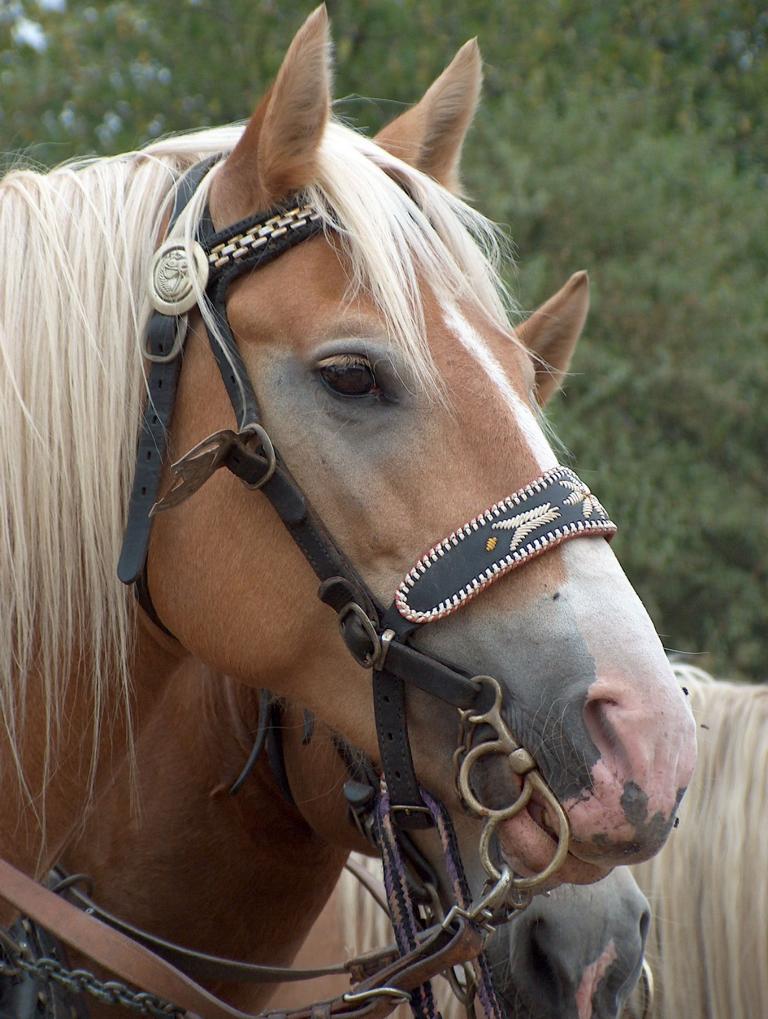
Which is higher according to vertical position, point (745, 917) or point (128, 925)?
point (128, 925)

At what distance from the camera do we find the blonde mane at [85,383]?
1.81m

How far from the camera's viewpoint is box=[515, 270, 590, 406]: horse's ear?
2.43m

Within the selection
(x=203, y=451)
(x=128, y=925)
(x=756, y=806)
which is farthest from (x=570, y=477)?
(x=756, y=806)

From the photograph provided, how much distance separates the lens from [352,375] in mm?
1705

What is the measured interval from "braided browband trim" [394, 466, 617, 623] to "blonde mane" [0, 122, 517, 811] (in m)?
0.37

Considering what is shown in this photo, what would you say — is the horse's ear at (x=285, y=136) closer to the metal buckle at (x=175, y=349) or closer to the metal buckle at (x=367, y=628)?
the metal buckle at (x=175, y=349)

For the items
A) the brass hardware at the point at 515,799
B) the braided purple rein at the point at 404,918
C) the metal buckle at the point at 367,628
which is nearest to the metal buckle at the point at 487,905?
the brass hardware at the point at 515,799

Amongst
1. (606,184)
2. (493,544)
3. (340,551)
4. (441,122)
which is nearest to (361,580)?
(340,551)

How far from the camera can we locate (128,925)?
215 cm

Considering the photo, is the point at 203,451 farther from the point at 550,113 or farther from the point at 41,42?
the point at 41,42

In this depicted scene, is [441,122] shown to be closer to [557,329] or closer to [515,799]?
[557,329]

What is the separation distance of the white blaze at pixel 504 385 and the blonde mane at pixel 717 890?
4.15ft

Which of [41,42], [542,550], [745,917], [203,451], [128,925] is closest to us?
[542,550]

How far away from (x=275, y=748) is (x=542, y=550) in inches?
32.1
